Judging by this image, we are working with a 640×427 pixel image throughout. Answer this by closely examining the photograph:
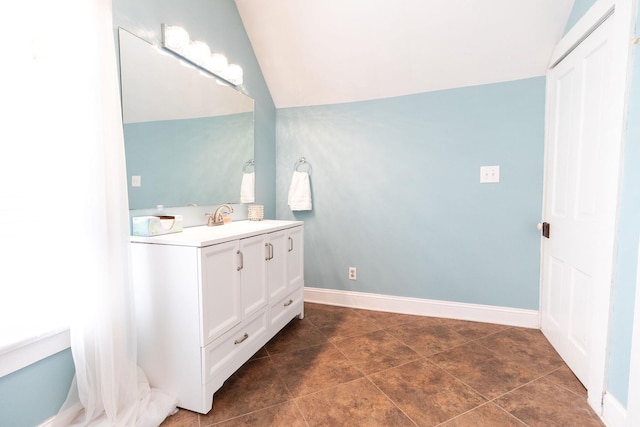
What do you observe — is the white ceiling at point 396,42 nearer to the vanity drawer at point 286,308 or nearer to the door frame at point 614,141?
the door frame at point 614,141

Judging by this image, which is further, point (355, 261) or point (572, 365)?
point (355, 261)

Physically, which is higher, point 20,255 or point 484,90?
point 484,90

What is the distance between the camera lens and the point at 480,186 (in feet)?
7.60

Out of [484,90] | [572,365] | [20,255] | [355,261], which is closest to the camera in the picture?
[20,255]

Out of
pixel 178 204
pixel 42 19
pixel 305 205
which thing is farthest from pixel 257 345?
pixel 42 19

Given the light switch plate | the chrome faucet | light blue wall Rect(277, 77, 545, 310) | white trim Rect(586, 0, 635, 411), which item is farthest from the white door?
the chrome faucet

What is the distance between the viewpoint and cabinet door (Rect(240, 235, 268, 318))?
1.60 metres

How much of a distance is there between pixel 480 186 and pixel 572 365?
1226 mm

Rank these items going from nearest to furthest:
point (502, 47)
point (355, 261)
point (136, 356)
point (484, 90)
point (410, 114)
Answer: point (136, 356)
point (502, 47)
point (484, 90)
point (410, 114)
point (355, 261)

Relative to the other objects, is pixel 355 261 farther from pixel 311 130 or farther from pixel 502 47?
pixel 502 47

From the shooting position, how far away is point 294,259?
220 centimetres

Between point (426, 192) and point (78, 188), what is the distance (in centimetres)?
219

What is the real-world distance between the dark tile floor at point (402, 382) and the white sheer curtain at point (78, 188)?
0.35 metres

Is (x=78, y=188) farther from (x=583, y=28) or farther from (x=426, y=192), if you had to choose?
(x=583, y=28)
